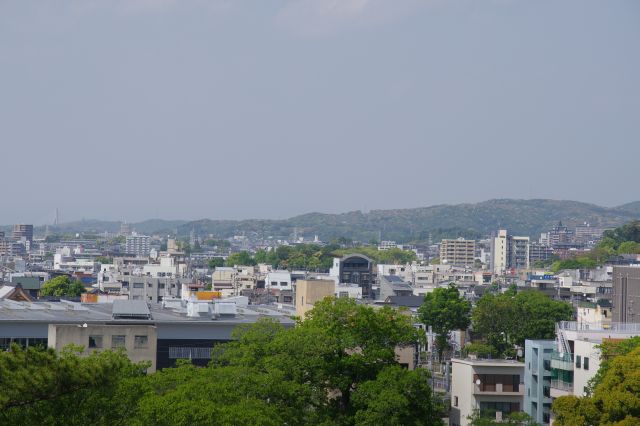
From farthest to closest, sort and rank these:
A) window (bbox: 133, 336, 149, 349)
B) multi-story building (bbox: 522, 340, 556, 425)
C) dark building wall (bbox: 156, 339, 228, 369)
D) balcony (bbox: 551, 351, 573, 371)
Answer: dark building wall (bbox: 156, 339, 228, 369) → window (bbox: 133, 336, 149, 349) → multi-story building (bbox: 522, 340, 556, 425) → balcony (bbox: 551, 351, 573, 371)

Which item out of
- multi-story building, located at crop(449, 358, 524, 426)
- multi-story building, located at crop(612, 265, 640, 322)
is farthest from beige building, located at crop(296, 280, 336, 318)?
multi-story building, located at crop(612, 265, 640, 322)

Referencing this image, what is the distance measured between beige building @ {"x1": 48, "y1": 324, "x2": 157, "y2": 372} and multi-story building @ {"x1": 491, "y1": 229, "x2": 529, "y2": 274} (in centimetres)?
13994

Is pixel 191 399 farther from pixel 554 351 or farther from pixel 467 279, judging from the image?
pixel 467 279

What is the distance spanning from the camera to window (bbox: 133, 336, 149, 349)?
119ft

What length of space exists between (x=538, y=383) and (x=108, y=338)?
1167 cm

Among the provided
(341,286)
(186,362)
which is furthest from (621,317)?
(341,286)

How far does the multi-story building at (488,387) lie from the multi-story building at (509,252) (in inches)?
5405

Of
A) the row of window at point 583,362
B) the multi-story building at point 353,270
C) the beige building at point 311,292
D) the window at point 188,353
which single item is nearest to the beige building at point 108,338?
the window at point 188,353

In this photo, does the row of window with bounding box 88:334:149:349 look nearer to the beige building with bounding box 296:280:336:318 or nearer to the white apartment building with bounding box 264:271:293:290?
the beige building with bounding box 296:280:336:318

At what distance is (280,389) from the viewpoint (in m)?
28.5

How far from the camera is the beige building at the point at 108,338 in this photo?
1368 inches

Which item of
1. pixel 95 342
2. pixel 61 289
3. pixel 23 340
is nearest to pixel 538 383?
pixel 95 342

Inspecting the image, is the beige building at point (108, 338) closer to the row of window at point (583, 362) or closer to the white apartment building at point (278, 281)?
the row of window at point (583, 362)

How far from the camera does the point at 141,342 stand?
36.3 m
